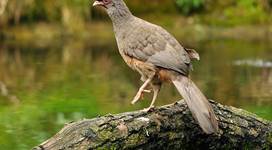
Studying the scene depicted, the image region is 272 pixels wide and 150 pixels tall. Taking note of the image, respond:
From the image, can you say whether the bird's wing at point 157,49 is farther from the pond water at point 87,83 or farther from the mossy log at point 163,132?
the pond water at point 87,83

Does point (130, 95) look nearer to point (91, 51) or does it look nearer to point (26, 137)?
point (26, 137)

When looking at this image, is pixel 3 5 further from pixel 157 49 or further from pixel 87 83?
pixel 157 49

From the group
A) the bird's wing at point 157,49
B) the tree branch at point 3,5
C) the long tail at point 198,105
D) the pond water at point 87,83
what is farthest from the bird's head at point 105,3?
the tree branch at point 3,5

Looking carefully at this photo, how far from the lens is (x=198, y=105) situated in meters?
7.15

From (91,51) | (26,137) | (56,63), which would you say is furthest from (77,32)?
(26,137)

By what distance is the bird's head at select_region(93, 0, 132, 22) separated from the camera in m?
7.87

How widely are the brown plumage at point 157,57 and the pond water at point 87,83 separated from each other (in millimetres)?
2733

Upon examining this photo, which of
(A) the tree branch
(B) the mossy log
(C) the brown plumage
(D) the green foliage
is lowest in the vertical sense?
(B) the mossy log

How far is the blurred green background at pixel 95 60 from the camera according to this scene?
13094 millimetres

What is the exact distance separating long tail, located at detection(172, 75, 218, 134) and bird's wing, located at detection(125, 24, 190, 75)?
3.8 inches

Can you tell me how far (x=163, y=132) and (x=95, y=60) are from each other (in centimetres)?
1433

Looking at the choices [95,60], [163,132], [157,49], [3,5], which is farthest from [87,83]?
[3,5]

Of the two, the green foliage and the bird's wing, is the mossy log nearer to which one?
the bird's wing

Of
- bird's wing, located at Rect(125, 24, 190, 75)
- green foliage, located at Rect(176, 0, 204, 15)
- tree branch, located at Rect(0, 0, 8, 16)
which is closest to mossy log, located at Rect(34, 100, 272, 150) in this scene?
bird's wing, located at Rect(125, 24, 190, 75)
